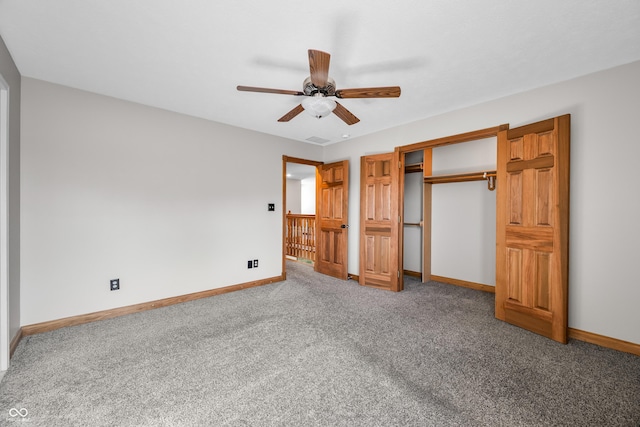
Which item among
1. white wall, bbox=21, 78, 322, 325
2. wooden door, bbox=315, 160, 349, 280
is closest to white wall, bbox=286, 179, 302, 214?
wooden door, bbox=315, 160, 349, 280

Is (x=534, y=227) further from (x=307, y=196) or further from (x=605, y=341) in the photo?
(x=307, y=196)

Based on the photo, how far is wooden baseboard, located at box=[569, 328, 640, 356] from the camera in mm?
2199

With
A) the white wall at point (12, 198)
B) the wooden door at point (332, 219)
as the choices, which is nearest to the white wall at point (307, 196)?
the wooden door at point (332, 219)

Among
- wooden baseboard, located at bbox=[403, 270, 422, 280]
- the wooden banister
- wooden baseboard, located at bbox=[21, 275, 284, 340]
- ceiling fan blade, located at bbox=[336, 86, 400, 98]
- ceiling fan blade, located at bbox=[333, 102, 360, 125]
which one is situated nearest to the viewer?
ceiling fan blade, located at bbox=[336, 86, 400, 98]

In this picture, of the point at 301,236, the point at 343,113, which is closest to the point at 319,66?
the point at 343,113

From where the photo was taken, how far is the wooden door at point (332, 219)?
15.0ft

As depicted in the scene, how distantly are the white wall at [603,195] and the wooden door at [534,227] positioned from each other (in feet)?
0.68

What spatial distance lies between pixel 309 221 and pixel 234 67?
4.18m

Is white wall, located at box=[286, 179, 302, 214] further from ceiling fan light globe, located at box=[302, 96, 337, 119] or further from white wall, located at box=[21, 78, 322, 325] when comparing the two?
ceiling fan light globe, located at box=[302, 96, 337, 119]

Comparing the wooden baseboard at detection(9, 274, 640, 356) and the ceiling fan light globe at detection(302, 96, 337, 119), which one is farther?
the wooden baseboard at detection(9, 274, 640, 356)

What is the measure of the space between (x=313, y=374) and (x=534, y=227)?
2.49 metres

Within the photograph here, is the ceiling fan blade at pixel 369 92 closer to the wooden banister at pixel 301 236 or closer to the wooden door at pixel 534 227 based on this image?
the wooden door at pixel 534 227

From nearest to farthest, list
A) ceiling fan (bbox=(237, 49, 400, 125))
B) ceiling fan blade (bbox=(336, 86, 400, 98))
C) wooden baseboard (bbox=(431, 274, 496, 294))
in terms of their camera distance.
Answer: ceiling fan (bbox=(237, 49, 400, 125)) < ceiling fan blade (bbox=(336, 86, 400, 98)) < wooden baseboard (bbox=(431, 274, 496, 294))

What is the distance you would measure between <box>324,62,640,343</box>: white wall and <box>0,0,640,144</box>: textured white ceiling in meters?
0.20
